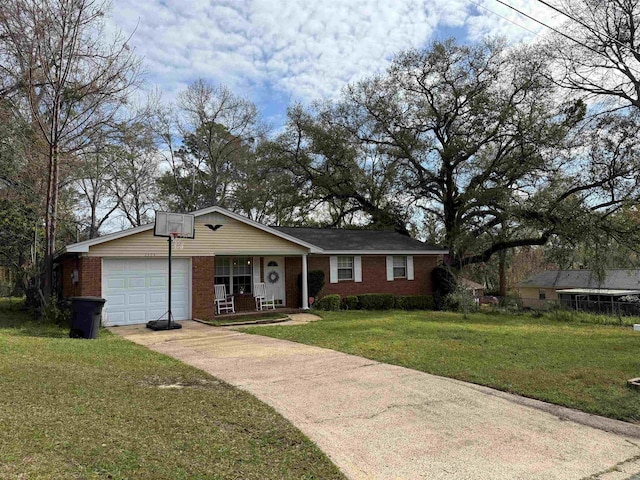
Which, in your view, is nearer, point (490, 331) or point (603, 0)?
point (490, 331)

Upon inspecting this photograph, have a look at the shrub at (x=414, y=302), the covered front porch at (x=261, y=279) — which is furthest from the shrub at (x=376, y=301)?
the covered front porch at (x=261, y=279)

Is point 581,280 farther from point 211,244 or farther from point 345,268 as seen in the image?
point 211,244

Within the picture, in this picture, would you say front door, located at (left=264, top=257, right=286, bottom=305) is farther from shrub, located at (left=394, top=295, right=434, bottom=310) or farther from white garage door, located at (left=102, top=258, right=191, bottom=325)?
shrub, located at (left=394, top=295, right=434, bottom=310)

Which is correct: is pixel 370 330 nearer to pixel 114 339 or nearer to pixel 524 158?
pixel 114 339

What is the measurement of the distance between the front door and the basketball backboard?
465cm

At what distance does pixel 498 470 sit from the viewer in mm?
3891

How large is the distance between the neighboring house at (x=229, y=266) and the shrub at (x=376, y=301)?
2.07ft

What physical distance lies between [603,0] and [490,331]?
15952 mm

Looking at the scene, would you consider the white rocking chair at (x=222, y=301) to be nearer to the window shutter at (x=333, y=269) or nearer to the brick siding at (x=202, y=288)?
the brick siding at (x=202, y=288)

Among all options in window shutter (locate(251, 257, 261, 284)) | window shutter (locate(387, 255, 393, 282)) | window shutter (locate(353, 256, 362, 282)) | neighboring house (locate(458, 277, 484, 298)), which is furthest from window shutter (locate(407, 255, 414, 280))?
window shutter (locate(251, 257, 261, 284))

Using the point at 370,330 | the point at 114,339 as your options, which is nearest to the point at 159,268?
the point at 114,339

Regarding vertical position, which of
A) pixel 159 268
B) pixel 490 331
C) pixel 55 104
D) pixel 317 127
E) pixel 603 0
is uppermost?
pixel 603 0

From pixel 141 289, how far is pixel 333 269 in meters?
8.32

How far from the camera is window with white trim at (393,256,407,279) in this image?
69.4 feet
